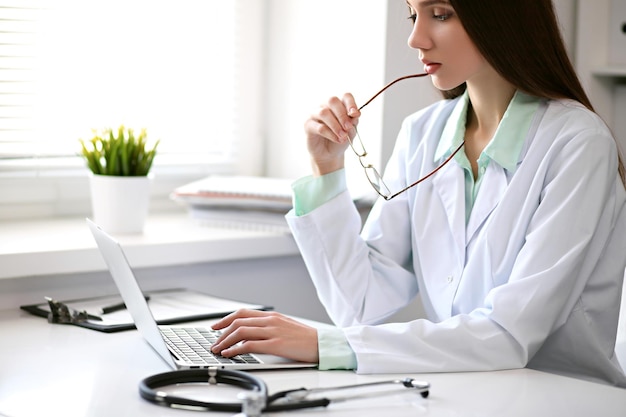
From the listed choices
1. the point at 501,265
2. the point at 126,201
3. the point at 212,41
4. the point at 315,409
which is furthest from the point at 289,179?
the point at 315,409

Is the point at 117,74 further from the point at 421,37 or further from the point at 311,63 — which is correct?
the point at 421,37

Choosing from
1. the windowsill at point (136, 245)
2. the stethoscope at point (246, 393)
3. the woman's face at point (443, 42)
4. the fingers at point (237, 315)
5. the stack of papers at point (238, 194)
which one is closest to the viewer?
the stethoscope at point (246, 393)

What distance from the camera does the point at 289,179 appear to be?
2.37 metres

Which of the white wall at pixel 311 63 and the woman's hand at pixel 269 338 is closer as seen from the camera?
the woman's hand at pixel 269 338

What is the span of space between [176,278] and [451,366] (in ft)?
2.56

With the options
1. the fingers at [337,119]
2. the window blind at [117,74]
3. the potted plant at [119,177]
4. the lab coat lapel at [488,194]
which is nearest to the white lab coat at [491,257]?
the lab coat lapel at [488,194]

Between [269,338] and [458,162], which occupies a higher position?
[458,162]

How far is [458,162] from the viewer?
1.65m

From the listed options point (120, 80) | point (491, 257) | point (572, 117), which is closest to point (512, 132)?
point (572, 117)

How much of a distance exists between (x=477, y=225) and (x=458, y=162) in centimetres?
14

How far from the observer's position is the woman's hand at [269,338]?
1322 millimetres

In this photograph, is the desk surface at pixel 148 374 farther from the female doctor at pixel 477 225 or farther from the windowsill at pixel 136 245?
the windowsill at pixel 136 245

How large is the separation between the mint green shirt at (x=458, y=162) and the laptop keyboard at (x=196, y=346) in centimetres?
11

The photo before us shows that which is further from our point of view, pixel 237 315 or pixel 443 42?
pixel 443 42
